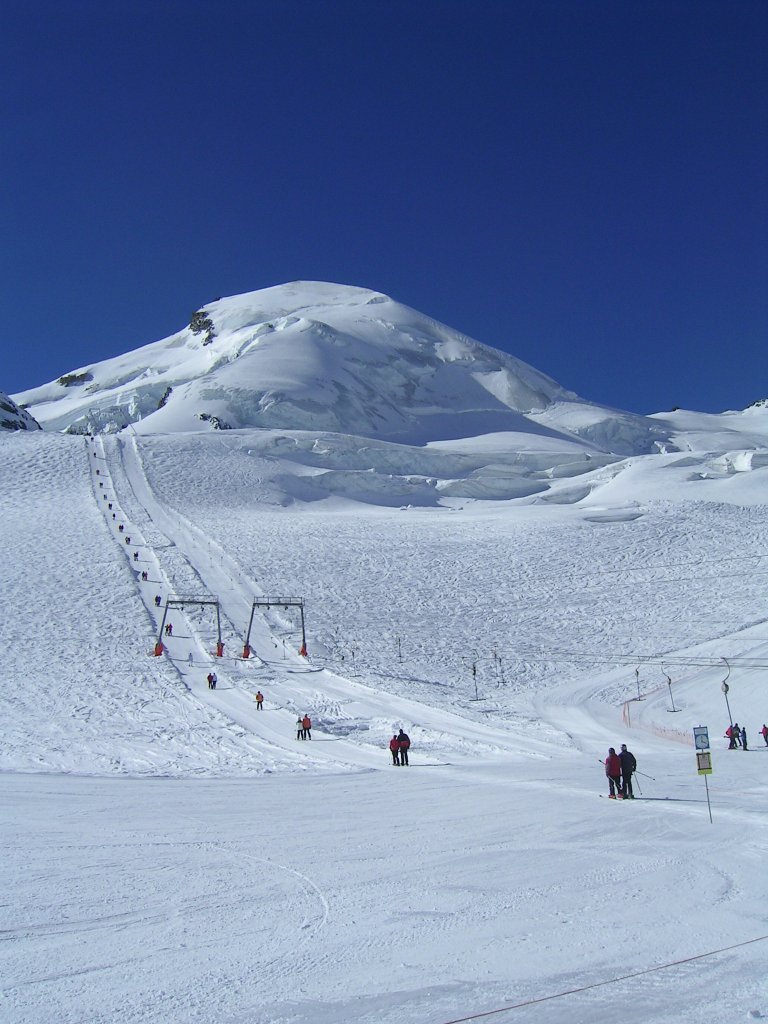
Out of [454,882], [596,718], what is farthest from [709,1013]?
[596,718]

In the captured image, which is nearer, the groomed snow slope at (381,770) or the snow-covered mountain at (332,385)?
the groomed snow slope at (381,770)

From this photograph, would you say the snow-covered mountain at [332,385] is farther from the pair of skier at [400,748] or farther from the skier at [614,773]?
the skier at [614,773]

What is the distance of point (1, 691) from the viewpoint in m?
23.5

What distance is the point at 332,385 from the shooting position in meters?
112

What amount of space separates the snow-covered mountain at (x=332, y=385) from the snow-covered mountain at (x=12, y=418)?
Result: 7.53m

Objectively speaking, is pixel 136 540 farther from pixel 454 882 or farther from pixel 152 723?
pixel 454 882

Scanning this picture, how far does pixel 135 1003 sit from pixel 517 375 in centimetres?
13828

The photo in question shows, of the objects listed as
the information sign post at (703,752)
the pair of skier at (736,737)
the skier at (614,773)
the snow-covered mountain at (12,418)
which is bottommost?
the pair of skier at (736,737)

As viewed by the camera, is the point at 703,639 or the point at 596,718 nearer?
the point at 596,718

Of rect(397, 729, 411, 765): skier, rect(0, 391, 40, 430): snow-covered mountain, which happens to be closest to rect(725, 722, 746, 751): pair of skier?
rect(397, 729, 411, 765): skier

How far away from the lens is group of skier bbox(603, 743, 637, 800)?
1166cm

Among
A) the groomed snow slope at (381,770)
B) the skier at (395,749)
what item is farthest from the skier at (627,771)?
the skier at (395,749)

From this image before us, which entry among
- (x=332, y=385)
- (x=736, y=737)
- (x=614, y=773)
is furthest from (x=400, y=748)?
(x=332, y=385)

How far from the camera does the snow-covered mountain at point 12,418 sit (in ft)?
380
